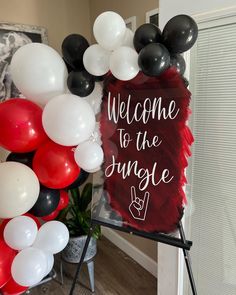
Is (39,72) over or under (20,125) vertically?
over

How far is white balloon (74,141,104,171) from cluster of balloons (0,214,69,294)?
1.18 ft

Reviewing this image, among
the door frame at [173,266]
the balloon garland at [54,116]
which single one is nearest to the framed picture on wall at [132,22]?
the door frame at [173,266]

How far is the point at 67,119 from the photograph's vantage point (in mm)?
1006

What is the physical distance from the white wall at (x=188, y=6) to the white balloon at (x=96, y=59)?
→ 1.60 feet

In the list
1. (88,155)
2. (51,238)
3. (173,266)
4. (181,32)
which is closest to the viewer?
(181,32)

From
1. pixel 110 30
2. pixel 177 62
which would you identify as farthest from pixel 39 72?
pixel 177 62

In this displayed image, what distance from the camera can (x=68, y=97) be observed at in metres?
1.04

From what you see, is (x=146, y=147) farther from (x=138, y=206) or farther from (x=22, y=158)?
(x=22, y=158)

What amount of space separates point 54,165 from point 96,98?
0.35 metres

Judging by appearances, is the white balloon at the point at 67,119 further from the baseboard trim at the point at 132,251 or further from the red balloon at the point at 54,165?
the baseboard trim at the point at 132,251

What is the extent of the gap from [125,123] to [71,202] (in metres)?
1.23

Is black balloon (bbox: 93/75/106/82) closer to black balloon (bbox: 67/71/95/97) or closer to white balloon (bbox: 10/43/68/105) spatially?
black balloon (bbox: 67/71/95/97)

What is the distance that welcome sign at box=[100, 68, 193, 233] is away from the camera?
40.4 inches

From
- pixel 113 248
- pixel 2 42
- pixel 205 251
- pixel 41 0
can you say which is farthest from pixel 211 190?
pixel 41 0
